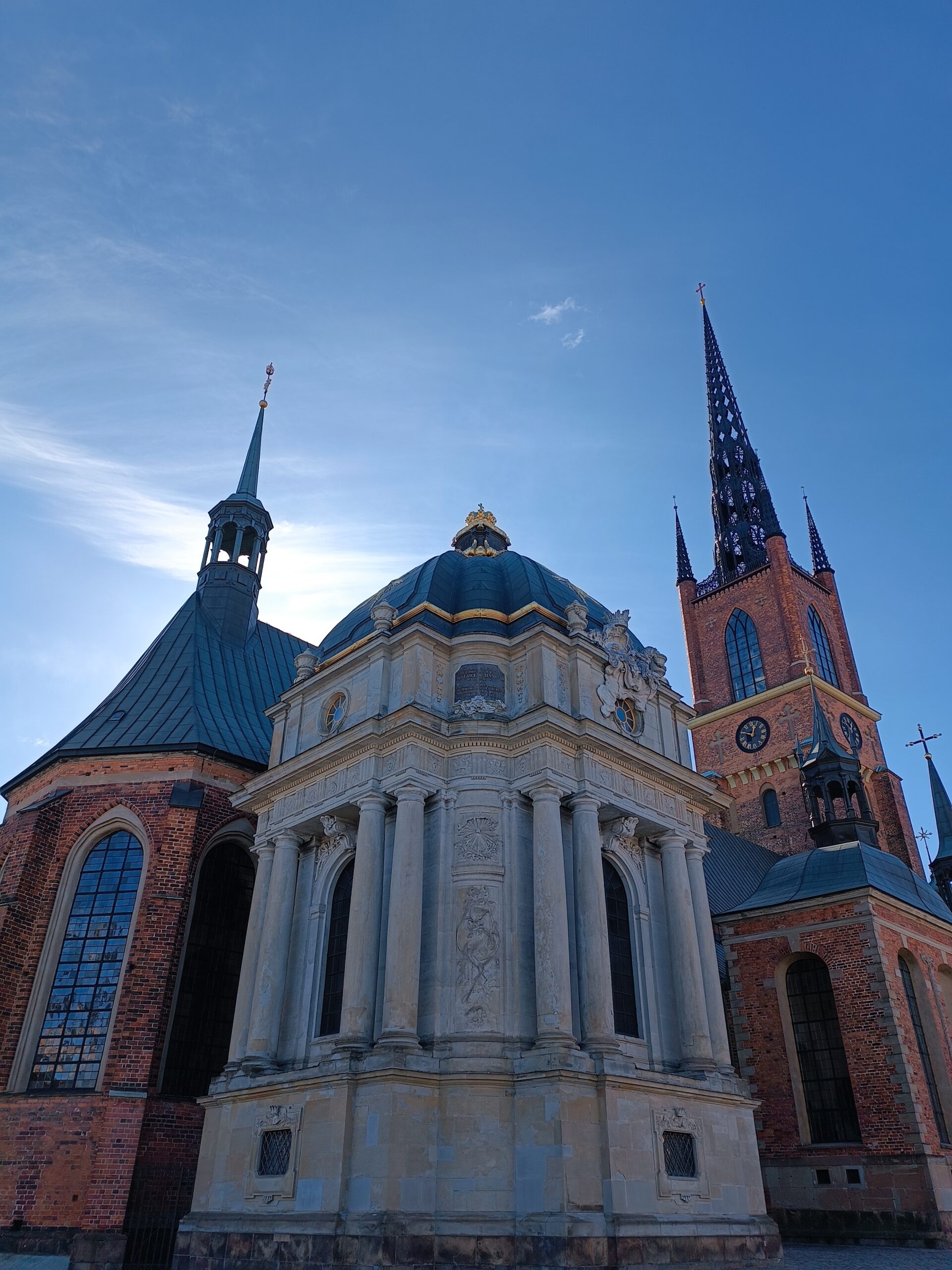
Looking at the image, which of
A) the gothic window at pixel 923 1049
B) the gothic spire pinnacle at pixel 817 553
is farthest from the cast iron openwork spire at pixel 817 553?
the gothic window at pixel 923 1049

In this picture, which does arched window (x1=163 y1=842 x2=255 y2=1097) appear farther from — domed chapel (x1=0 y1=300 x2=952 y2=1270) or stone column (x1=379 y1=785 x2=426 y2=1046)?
stone column (x1=379 y1=785 x2=426 y2=1046)

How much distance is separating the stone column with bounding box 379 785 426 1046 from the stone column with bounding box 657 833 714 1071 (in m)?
5.70

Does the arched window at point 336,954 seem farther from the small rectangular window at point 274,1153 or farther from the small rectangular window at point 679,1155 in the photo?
the small rectangular window at point 679,1155

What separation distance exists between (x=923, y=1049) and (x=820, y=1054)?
298 cm

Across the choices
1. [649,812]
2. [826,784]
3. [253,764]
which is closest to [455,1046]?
[649,812]

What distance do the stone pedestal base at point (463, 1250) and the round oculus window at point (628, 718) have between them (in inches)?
377

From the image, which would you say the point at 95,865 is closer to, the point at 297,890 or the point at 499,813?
the point at 297,890

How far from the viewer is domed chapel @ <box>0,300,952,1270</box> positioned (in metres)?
15.5

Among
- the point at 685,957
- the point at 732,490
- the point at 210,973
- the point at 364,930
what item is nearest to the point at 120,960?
the point at 210,973

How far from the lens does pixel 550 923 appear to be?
17000mm

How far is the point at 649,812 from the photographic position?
2055 cm

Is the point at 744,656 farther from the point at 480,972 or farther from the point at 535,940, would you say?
the point at 480,972

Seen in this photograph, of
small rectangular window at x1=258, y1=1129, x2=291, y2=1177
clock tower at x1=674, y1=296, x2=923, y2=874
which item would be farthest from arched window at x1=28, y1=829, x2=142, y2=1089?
clock tower at x1=674, y1=296, x2=923, y2=874

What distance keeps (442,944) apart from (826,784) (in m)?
21.2
